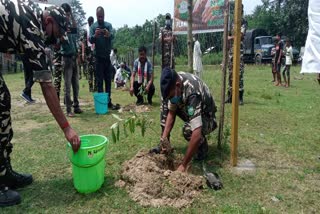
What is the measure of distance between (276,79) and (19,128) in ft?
34.0

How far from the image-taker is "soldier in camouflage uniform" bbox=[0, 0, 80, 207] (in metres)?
2.71

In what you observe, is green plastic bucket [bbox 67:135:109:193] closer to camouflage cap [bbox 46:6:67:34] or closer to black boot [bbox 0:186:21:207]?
black boot [bbox 0:186:21:207]

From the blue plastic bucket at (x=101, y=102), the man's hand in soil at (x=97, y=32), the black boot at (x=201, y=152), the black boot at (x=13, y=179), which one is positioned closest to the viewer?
the black boot at (x=13, y=179)

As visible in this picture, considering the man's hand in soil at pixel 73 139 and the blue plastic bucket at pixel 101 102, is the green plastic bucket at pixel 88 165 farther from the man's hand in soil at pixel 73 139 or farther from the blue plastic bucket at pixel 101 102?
the blue plastic bucket at pixel 101 102

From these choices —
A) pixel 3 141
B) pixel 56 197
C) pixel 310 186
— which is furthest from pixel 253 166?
pixel 3 141

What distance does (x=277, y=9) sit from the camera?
3769 centimetres

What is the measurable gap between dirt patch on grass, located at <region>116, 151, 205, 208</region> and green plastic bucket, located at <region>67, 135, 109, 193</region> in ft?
1.02

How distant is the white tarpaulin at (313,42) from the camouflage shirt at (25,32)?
257 centimetres

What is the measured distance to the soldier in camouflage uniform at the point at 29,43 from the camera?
8.89 ft

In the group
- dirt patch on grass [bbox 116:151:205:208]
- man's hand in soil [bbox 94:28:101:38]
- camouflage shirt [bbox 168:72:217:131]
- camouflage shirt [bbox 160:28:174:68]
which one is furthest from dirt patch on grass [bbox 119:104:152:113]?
dirt patch on grass [bbox 116:151:205:208]

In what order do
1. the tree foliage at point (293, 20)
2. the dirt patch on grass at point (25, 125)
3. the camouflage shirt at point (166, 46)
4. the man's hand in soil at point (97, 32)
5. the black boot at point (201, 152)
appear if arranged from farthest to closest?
the tree foliage at point (293, 20)
the camouflage shirt at point (166, 46)
the man's hand in soil at point (97, 32)
the dirt patch on grass at point (25, 125)
the black boot at point (201, 152)

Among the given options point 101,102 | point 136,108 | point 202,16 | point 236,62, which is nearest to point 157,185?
point 236,62

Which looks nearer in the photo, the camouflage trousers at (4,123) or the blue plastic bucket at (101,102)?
the camouflage trousers at (4,123)

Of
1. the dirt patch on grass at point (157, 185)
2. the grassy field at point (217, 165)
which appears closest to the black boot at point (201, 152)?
the grassy field at point (217, 165)
